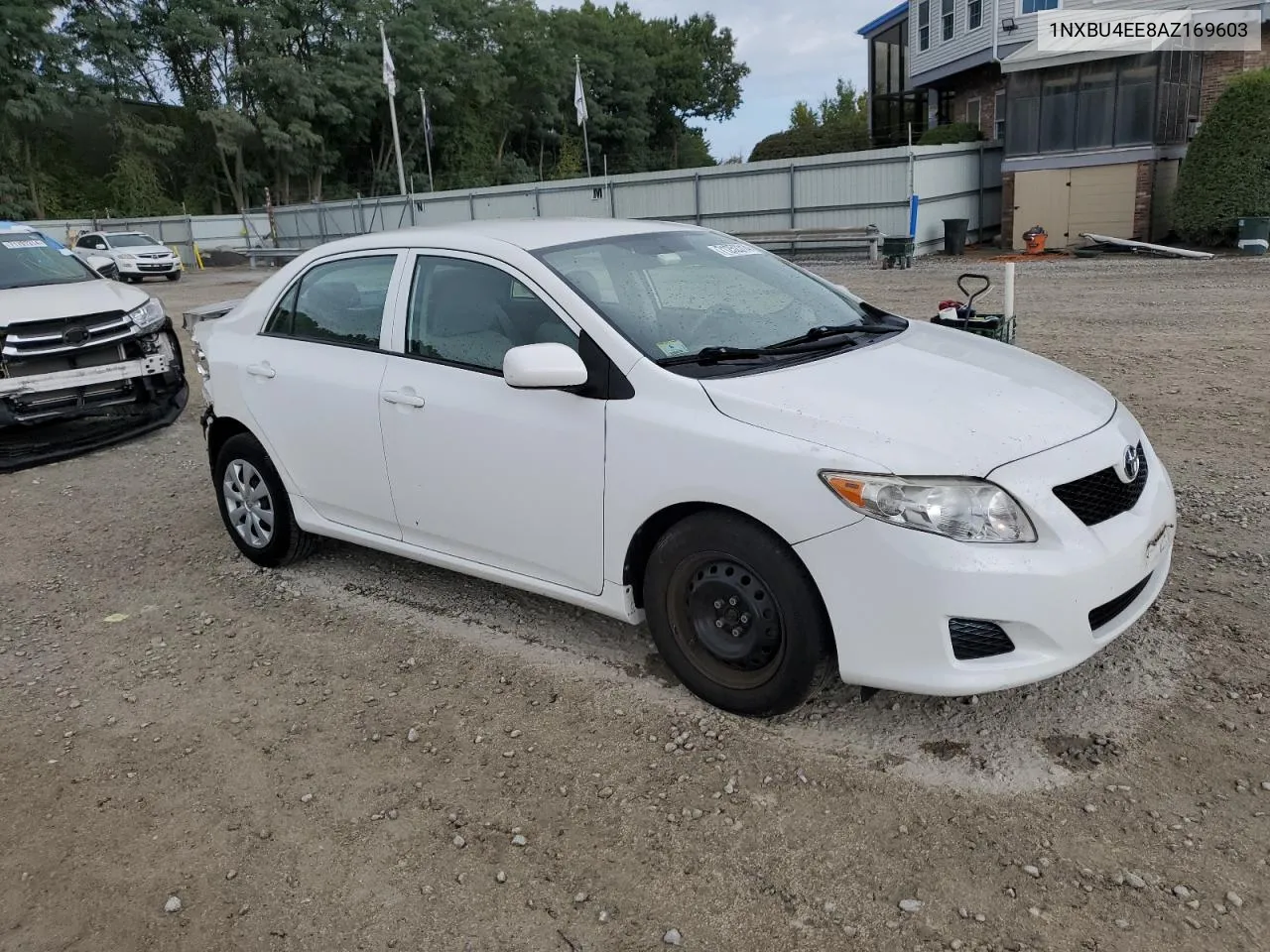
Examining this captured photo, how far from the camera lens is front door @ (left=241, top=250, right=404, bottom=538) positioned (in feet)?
14.4

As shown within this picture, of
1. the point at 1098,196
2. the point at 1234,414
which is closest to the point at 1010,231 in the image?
the point at 1098,196

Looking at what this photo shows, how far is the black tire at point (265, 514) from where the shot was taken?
16.5 ft

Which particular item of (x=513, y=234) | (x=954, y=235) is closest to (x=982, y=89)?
(x=954, y=235)

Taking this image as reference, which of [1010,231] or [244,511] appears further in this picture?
[1010,231]

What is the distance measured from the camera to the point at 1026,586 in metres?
2.94

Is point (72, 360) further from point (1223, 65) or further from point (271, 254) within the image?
point (271, 254)

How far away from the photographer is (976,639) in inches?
118

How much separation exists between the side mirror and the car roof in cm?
68

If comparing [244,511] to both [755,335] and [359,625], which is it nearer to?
[359,625]

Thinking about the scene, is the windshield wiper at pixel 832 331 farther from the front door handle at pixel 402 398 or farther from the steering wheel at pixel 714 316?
the front door handle at pixel 402 398

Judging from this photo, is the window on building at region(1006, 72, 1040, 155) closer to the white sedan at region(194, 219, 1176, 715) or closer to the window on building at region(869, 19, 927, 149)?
the window on building at region(869, 19, 927, 149)

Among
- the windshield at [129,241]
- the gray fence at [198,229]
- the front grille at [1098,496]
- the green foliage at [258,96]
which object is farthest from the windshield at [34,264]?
the green foliage at [258,96]

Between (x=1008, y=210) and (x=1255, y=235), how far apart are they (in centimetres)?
603

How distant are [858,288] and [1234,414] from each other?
1002 cm
